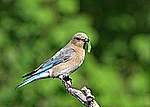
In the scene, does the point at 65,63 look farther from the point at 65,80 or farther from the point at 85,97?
the point at 85,97

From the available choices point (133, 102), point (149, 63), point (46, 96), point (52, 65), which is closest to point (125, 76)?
point (149, 63)

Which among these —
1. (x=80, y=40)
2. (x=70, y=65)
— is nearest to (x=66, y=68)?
(x=70, y=65)

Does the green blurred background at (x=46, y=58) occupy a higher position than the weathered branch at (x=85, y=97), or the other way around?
the green blurred background at (x=46, y=58)

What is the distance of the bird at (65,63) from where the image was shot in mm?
6477


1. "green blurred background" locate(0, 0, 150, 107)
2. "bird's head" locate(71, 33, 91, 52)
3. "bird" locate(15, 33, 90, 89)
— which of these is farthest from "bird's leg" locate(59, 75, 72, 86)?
"green blurred background" locate(0, 0, 150, 107)

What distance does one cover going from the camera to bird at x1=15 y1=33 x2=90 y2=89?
6477 mm

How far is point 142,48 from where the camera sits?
10.6m

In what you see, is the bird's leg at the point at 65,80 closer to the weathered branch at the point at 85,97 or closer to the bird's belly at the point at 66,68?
the bird's belly at the point at 66,68

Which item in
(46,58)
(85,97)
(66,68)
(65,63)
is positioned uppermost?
(46,58)

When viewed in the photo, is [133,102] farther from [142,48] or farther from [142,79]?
[142,48]

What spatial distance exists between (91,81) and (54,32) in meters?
0.85

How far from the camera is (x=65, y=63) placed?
21.7ft

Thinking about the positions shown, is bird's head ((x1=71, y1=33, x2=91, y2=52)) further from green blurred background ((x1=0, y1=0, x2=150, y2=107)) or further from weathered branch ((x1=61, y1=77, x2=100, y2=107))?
green blurred background ((x1=0, y1=0, x2=150, y2=107))

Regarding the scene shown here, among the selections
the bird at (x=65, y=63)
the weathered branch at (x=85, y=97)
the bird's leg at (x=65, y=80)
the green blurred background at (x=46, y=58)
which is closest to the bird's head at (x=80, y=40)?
the bird at (x=65, y=63)
